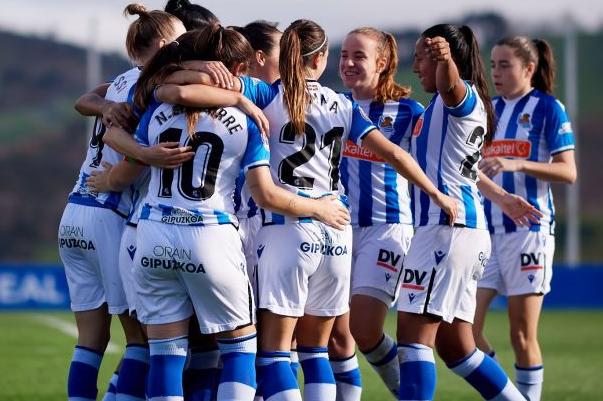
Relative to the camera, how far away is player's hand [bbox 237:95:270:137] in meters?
6.03

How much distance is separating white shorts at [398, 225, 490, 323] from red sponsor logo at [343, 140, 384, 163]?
790 mm

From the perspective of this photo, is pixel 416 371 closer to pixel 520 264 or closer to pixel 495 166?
pixel 495 166

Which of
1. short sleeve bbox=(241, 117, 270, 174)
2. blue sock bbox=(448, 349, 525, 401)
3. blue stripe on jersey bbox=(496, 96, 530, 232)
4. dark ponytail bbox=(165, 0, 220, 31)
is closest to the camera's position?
short sleeve bbox=(241, 117, 270, 174)

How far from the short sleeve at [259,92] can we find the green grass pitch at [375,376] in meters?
3.74

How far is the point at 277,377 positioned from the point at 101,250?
1.33 m

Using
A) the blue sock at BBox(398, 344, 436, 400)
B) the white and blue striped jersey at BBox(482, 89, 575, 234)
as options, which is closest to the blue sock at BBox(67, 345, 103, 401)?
the blue sock at BBox(398, 344, 436, 400)

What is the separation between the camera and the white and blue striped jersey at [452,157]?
22.6 feet

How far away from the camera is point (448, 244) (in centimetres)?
689

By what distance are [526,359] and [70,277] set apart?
3256mm

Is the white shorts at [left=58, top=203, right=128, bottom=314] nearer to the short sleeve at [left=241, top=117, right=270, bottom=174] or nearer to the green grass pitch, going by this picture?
the short sleeve at [left=241, top=117, right=270, bottom=174]

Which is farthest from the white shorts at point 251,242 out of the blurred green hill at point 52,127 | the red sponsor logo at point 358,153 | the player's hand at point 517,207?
the blurred green hill at point 52,127

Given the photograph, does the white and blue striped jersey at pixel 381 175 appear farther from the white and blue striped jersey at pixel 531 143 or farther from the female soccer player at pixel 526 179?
the white and blue striped jersey at pixel 531 143

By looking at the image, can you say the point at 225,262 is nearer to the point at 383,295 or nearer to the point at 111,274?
the point at 111,274

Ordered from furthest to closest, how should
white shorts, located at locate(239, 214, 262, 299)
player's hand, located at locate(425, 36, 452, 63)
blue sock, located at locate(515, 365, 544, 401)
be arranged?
1. blue sock, located at locate(515, 365, 544, 401)
2. white shorts, located at locate(239, 214, 262, 299)
3. player's hand, located at locate(425, 36, 452, 63)
